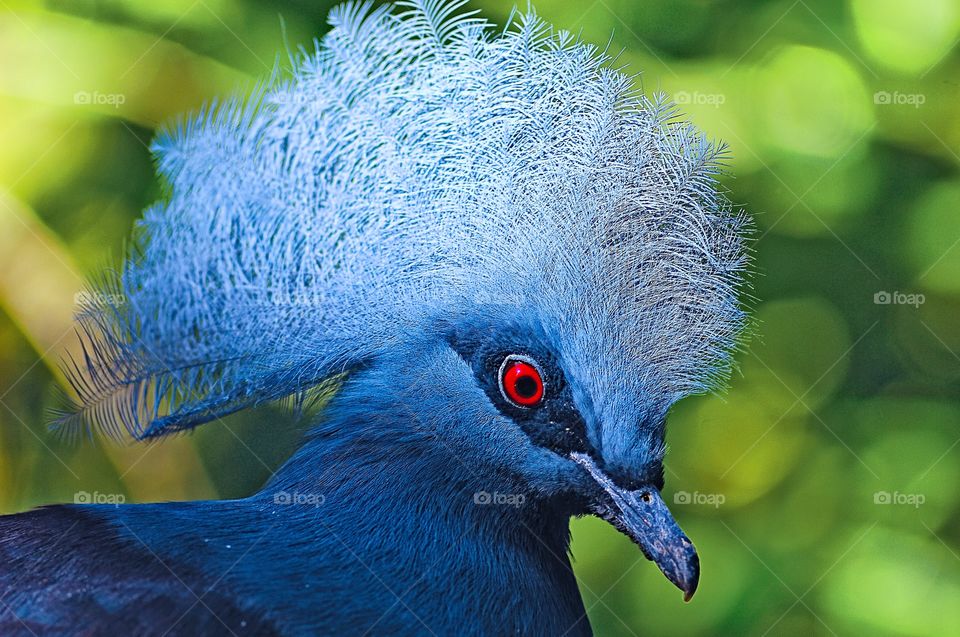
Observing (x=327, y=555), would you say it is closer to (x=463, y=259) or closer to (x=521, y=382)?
(x=521, y=382)

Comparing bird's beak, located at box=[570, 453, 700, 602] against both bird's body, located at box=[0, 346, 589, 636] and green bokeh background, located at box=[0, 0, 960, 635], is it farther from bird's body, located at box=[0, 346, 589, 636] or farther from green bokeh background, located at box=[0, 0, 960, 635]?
green bokeh background, located at box=[0, 0, 960, 635]

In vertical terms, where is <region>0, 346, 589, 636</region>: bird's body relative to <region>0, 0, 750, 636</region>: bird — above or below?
below

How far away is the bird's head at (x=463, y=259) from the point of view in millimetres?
1435

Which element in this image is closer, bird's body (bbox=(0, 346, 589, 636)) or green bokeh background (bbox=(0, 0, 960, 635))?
bird's body (bbox=(0, 346, 589, 636))

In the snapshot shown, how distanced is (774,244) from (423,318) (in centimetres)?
130

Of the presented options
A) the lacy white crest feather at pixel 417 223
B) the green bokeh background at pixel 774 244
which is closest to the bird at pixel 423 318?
the lacy white crest feather at pixel 417 223

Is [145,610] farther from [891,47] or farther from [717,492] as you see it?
[891,47]

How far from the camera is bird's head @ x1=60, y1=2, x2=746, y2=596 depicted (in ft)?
4.71

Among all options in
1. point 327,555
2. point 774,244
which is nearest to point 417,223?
point 327,555

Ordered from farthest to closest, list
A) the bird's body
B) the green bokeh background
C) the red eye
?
the green bokeh background < the red eye < the bird's body

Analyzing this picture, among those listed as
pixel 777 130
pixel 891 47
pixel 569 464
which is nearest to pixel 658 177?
pixel 569 464

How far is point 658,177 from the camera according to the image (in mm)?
1466

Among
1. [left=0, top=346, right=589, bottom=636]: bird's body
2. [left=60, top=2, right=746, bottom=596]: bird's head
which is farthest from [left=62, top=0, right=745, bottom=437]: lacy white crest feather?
[left=0, top=346, right=589, bottom=636]: bird's body

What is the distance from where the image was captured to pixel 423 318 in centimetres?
147
